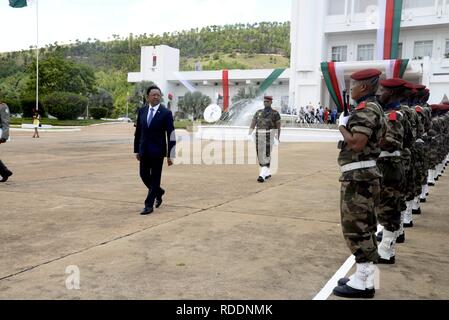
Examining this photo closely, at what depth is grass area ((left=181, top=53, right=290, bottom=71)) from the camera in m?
127

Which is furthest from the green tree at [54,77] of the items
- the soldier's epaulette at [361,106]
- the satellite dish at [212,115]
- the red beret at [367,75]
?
the soldier's epaulette at [361,106]

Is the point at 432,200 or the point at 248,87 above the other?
the point at 248,87

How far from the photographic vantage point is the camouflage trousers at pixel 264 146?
9.58 meters

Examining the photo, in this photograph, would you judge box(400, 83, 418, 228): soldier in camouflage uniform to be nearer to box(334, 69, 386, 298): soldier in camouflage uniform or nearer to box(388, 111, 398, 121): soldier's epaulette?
box(388, 111, 398, 121): soldier's epaulette

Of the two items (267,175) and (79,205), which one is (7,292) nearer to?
(79,205)

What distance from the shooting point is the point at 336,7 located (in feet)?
135

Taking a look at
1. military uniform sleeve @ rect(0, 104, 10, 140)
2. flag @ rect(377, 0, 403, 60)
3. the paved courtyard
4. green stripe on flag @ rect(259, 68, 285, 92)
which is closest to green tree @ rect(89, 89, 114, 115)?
green stripe on flag @ rect(259, 68, 285, 92)

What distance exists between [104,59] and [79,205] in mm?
143552

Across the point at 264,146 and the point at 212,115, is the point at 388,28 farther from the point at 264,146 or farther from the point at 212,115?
the point at 264,146

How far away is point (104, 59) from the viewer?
14200 cm

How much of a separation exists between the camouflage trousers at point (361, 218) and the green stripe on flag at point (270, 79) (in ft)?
160

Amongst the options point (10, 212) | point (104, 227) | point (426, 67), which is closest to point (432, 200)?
point (104, 227)

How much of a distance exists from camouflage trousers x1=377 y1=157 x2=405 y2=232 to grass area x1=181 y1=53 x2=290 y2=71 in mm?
120863
